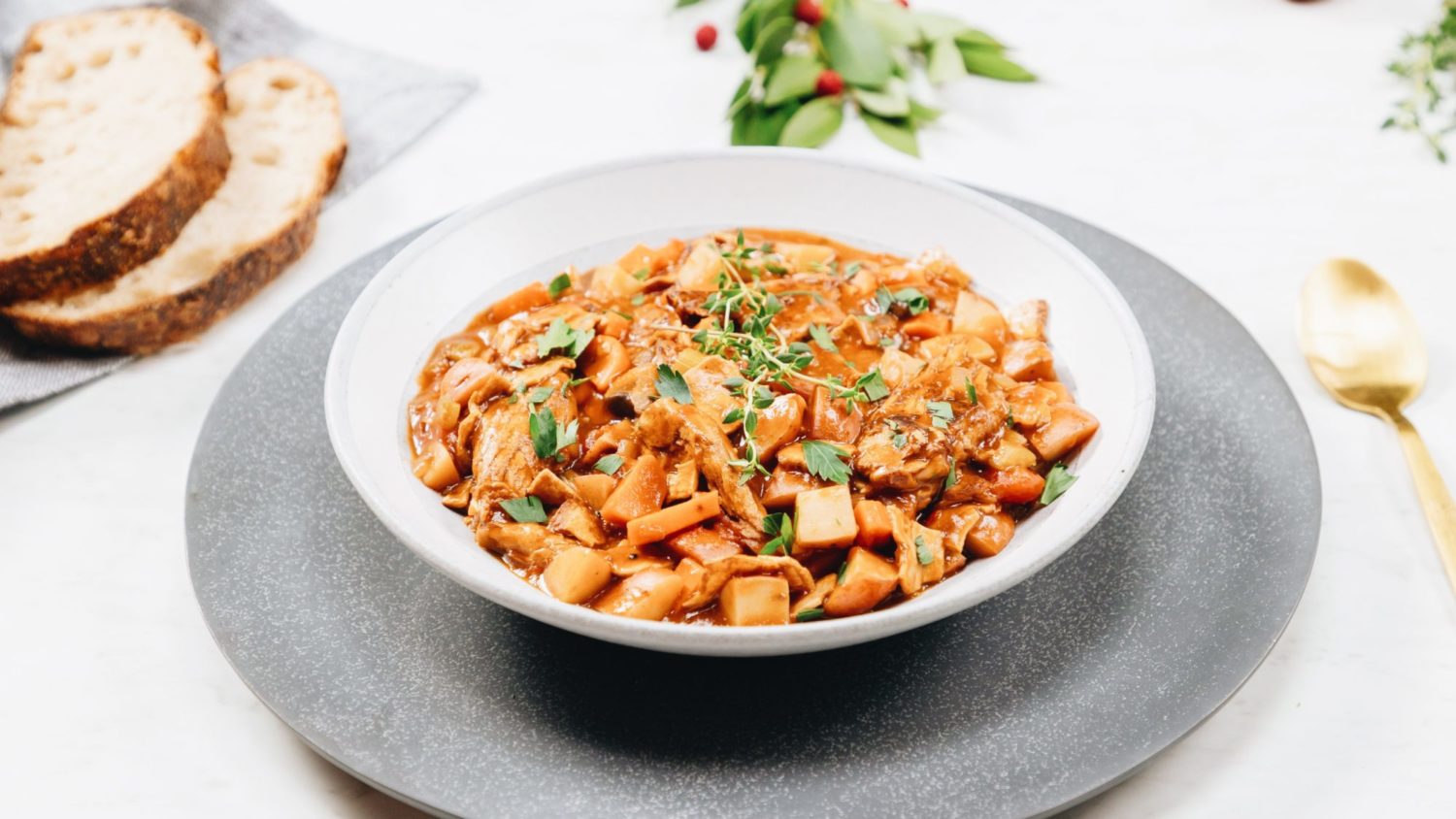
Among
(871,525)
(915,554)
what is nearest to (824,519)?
(871,525)

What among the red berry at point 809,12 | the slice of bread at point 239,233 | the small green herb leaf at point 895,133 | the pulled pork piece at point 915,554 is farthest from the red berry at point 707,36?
the pulled pork piece at point 915,554

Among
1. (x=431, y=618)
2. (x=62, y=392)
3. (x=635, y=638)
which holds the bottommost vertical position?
(x=62, y=392)

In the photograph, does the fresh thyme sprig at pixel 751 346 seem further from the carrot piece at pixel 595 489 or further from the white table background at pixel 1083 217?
the white table background at pixel 1083 217

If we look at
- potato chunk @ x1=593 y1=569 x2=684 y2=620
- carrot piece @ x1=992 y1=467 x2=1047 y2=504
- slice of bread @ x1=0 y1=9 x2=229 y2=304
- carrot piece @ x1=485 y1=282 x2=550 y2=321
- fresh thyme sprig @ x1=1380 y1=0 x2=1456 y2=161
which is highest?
fresh thyme sprig @ x1=1380 y1=0 x2=1456 y2=161

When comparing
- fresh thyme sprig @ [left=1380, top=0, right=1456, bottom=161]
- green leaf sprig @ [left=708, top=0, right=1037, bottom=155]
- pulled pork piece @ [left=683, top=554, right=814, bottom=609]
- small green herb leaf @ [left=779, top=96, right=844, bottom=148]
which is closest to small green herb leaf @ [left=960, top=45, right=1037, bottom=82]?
green leaf sprig @ [left=708, top=0, right=1037, bottom=155]

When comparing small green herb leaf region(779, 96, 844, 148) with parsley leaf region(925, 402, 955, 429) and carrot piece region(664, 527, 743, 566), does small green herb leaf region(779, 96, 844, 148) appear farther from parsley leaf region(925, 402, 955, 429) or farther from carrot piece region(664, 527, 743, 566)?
carrot piece region(664, 527, 743, 566)

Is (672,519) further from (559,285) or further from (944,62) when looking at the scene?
(944,62)

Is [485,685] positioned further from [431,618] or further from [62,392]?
[62,392]

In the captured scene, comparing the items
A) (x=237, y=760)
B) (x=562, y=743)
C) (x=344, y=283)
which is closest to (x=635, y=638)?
(x=562, y=743)

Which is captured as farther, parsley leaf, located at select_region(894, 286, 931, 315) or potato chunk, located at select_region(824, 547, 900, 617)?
parsley leaf, located at select_region(894, 286, 931, 315)
